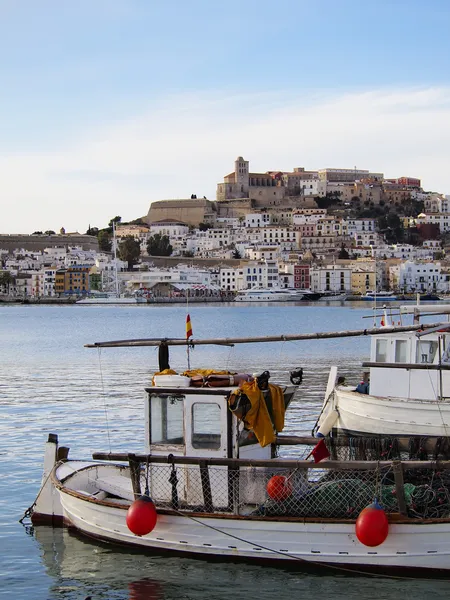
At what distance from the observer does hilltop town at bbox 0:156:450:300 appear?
438ft

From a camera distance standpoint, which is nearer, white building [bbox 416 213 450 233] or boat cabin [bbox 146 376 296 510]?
boat cabin [bbox 146 376 296 510]

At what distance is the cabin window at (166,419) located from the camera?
10.6 meters

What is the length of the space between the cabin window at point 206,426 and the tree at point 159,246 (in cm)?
14628

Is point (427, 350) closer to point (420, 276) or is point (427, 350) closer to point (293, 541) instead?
point (293, 541)

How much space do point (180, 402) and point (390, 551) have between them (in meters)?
2.44

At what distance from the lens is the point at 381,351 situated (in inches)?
611

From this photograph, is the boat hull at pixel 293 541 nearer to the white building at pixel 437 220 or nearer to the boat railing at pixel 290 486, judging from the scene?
the boat railing at pixel 290 486

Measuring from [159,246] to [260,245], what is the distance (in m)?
15.4

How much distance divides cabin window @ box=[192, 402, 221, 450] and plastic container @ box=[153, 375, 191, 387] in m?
0.25

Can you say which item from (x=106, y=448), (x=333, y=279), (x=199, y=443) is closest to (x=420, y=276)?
(x=333, y=279)

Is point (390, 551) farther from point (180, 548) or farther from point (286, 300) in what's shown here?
point (286, 300)

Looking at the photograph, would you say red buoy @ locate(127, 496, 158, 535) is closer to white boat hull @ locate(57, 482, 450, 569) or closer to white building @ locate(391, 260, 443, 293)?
white boat hull @ locate(57, 482, 450, 569)

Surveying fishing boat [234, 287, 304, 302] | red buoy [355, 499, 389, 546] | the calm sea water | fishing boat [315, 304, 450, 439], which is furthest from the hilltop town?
red buoy [355, 499, 389, 546]

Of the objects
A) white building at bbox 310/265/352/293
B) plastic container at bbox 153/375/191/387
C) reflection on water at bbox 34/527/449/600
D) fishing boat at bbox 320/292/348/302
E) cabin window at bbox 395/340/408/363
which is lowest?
fishing boat at bbox 320/292/348/302
